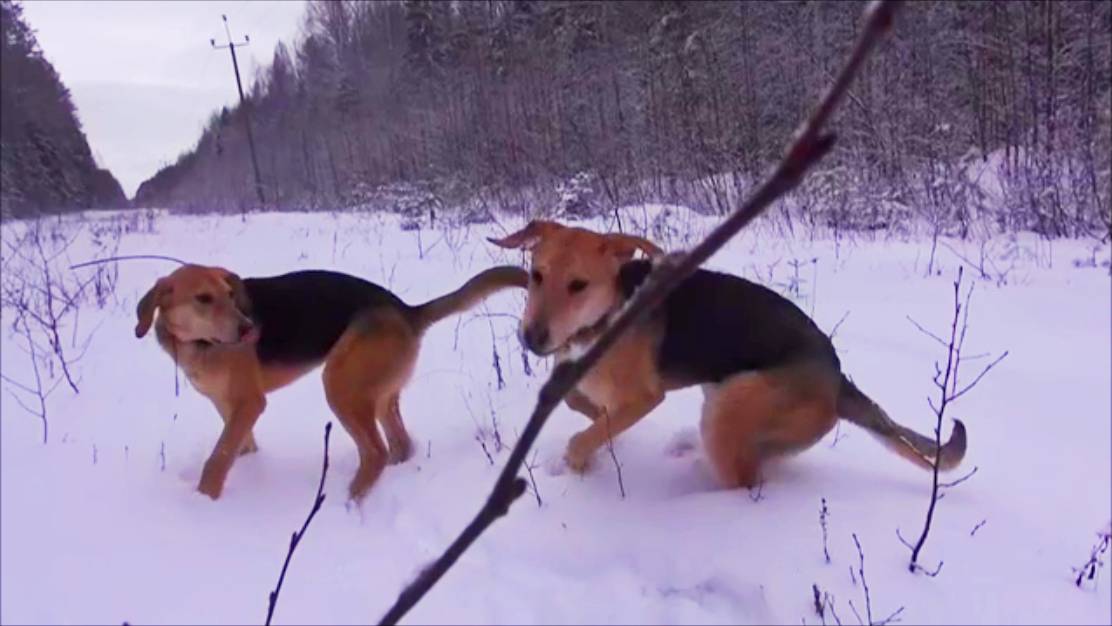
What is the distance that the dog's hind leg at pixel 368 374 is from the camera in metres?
3.66

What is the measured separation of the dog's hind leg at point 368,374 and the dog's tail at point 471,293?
0.38 ft

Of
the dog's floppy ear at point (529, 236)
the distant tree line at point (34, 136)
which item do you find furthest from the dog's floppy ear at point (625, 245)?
the distant tree line at point (34, 136)

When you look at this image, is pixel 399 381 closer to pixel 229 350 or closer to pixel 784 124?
pixel 229 350

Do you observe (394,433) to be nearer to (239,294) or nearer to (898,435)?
(239,294)

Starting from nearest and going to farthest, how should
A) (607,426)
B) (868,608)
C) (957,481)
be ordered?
(868,608) < (957,481) < (607,426)

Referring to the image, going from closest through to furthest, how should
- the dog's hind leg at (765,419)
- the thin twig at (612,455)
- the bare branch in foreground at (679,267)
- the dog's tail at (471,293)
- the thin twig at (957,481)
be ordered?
the bare branch in foreground at (679,267) < the thin twig at (957,481) < the dog's hind leg at (765,419) < the thin twig at (612,455) < the dog's tail at (471,293)

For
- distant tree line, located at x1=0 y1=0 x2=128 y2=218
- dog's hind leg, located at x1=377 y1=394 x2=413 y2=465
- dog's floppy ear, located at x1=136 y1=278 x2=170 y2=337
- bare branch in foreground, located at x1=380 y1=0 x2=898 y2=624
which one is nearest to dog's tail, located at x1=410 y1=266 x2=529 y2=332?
dog's hind leg, located at x1=377 y1=394 x2=413 y2=465

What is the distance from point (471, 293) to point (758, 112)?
35.2 feet

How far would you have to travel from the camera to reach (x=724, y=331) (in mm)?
3375

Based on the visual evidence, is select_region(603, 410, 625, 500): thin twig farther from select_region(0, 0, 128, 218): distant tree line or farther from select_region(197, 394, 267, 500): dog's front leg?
select_region(0, 0, 128, 218): distant tree line

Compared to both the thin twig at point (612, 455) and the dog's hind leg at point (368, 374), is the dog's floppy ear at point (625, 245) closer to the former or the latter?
the thin twig at point (612, 455)

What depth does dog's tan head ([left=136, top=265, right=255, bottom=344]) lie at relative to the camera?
3631mm

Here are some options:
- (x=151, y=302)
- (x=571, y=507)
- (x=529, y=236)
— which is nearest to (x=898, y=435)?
(x=571, y=507)

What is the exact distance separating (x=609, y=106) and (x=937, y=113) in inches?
262
